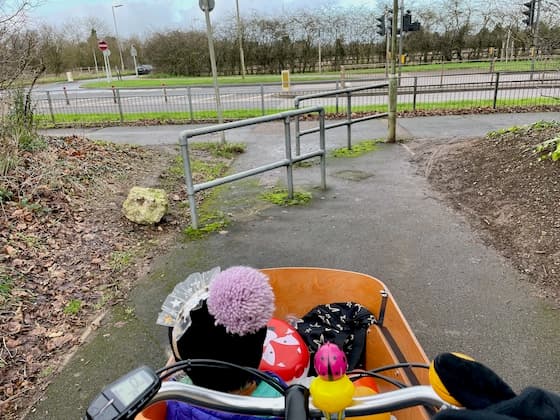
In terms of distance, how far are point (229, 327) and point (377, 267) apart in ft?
8.99

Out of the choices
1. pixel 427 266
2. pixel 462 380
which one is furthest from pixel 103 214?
pixel 462 380

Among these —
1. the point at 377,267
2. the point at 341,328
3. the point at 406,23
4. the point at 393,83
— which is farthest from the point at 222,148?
the point at 341,328

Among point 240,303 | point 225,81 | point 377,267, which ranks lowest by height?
point 377,267

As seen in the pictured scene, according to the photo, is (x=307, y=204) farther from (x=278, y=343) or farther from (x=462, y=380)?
(x=462, y=380)

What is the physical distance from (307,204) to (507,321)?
2959mm

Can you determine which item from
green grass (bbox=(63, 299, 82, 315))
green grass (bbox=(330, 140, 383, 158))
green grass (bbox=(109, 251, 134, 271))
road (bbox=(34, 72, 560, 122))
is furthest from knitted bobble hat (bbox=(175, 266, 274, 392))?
road (bbox=(34, 72, 560, 122))

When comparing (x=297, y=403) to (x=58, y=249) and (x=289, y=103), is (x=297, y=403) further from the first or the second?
(x=289, y=103)

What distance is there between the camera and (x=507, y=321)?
311 cm

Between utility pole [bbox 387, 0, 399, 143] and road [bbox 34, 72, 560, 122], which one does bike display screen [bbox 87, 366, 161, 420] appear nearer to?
utility pole [bbox 387, 0, 399, 143]

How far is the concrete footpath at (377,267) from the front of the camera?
2.80m

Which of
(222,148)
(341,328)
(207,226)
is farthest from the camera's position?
(222,148)

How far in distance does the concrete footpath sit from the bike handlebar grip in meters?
1.82

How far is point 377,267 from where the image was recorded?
4.00 meters

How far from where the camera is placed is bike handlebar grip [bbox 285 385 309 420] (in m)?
1.13
